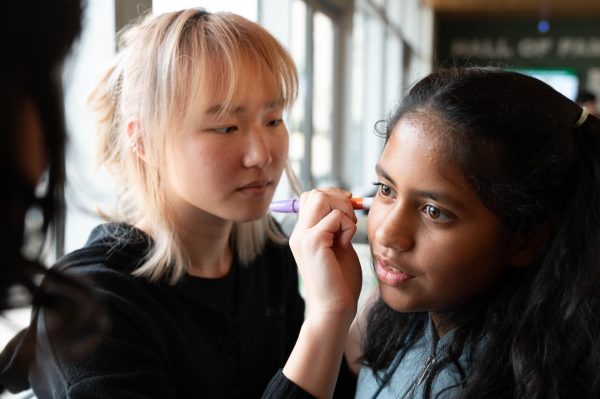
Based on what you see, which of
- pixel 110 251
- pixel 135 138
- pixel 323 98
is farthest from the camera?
pixel 323 98

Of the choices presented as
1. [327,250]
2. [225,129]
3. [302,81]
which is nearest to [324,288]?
[327,250]

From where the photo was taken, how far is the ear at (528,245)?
0.89 meters

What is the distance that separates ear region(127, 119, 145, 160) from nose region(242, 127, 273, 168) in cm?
21

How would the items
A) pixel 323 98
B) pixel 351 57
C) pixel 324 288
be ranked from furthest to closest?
pixel 351 57, pixel 323 98, pixel 324 288

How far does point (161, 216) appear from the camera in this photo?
4.01 feet

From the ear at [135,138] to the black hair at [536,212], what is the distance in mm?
589

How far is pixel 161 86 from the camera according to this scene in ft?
3.85

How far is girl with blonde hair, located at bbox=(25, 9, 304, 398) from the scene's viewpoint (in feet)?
3.63

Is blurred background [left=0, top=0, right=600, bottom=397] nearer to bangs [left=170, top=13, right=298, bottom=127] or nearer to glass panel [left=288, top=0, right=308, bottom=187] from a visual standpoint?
glass panel [left=288, top=0, right=308, bottom=187]

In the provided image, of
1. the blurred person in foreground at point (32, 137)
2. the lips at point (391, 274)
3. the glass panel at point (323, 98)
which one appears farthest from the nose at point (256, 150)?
the glass panel at point (323, 98)

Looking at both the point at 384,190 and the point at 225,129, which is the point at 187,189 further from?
the point at 384,190

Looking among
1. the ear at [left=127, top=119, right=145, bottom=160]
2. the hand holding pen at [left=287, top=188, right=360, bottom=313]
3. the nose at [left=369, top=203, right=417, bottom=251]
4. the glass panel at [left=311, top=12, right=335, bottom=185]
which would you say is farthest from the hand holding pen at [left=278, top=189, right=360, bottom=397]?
the glass panel at [left=311, top=12, right=335, bottom=185]

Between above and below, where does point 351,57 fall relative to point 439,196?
above

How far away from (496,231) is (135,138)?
698 millimetres
